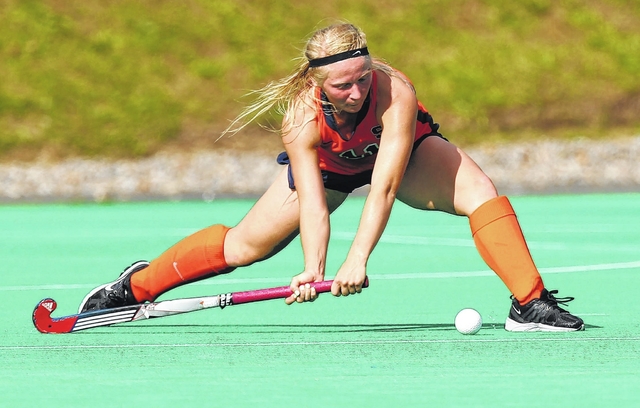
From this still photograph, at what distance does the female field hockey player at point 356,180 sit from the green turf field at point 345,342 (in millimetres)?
257

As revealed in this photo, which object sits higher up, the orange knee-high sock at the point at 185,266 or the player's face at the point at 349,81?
the player's face at the point at 349,81

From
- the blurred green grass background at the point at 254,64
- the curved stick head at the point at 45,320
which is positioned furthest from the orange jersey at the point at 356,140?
the blurred green grass background at the point at 254,64

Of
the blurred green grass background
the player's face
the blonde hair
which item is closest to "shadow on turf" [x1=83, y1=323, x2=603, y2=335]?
the blonde hair

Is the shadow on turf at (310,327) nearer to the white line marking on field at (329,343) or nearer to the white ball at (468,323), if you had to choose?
the white ball at (468,323)

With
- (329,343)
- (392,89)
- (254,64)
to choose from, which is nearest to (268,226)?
(329,343)

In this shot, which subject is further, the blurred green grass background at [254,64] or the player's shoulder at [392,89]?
the blurred green grass background at [254,64]

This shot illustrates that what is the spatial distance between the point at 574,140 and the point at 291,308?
13.5 meters

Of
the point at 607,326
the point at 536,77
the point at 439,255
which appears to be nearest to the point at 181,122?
the point at 536,77

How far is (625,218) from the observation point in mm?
12539

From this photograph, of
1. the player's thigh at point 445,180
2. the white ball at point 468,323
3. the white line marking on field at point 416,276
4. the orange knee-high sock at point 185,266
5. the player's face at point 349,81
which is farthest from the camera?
the white line marking on field at point 416,276

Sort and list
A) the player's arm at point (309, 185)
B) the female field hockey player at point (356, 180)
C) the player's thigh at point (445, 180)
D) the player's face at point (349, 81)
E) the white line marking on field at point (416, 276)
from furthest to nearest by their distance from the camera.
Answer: the white line marking on field at point (416, 276) → the player's thigh at point (445, 180) → the player's arm at point (309, 185) → the female field hockey player at point (356, 180) → the player's face at point (349, 81)

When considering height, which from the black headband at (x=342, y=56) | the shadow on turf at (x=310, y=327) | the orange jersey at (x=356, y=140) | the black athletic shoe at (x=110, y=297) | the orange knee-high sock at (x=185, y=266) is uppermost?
the black headband at (x=342, y=56)

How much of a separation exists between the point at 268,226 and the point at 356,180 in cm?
42

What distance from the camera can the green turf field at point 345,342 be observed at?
4180mm
